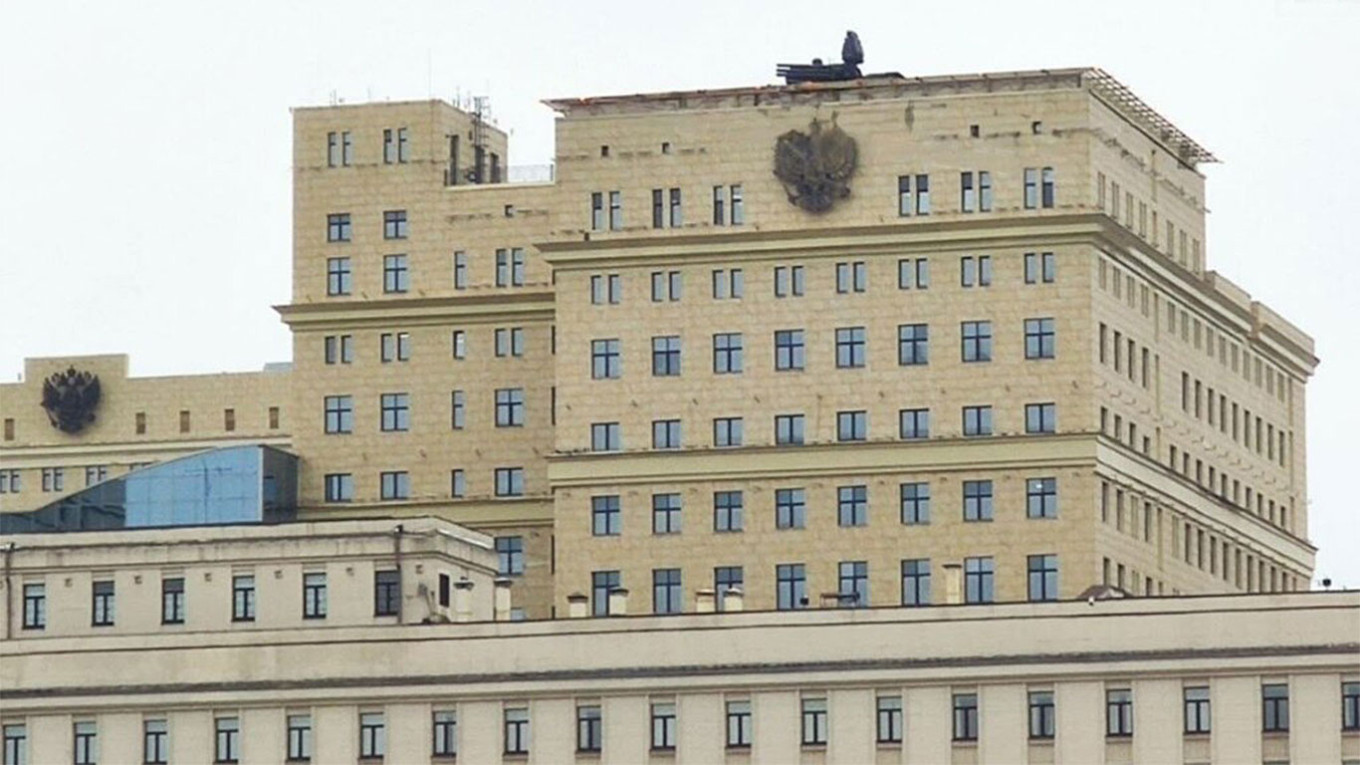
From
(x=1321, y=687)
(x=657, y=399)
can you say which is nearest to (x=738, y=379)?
(x=657, y=399)

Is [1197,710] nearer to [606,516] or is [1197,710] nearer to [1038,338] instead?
[1038,338]

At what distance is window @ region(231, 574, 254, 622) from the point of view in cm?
18050

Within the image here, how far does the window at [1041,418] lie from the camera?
188 m

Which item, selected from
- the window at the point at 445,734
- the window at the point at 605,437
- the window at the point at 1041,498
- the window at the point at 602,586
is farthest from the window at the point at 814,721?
the window at the point at 605,437

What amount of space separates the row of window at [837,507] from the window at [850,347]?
4360mm

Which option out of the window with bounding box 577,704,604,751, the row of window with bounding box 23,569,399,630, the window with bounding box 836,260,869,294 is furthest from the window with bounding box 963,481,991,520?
the window with bounding box 577,704,604,751

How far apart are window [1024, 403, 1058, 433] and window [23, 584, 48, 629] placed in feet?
113

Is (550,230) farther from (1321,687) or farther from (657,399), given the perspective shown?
(1321,687)

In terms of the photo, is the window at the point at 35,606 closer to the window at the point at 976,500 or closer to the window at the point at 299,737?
the window at the point at 299,737

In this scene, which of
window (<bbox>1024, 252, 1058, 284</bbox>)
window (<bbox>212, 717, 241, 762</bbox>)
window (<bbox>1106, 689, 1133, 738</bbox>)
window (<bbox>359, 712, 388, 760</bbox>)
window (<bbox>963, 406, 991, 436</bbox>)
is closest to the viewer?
window (<bbox>1106, 689, 1133, 738</bbox>)

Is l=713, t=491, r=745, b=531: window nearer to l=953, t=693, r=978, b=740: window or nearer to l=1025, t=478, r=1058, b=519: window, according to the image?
l=1025, t=478, r=1058, b=519: window

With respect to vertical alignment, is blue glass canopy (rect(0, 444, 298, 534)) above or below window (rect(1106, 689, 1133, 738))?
above

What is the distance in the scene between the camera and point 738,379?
191625 millimetres

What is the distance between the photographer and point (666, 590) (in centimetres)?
19025
